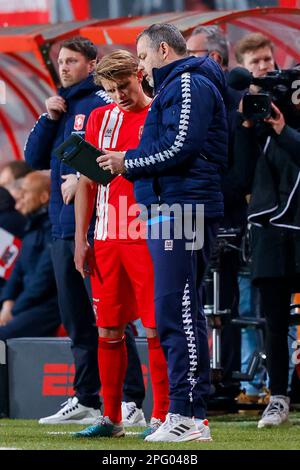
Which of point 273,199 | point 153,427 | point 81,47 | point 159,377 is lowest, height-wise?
point 153,427

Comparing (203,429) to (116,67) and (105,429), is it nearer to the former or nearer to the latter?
(105,429)

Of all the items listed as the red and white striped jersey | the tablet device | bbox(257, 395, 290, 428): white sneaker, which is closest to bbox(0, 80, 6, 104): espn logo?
the red and white striped jersey

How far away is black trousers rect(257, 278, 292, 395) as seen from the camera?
7363mm

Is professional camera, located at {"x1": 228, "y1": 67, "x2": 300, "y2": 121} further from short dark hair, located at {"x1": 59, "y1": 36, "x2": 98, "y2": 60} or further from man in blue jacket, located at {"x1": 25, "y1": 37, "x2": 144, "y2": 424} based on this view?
short dark hair, located at {"x1": 59, "y1": 36, "x2": 98, "y2": 60}

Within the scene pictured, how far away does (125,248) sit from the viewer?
21.3ft

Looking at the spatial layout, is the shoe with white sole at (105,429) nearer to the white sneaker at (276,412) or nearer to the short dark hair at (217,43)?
the white sneaker at (276,412)

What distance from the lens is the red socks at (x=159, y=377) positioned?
6531mm

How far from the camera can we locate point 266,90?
723 cm

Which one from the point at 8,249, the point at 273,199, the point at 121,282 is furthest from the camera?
the point at 8,249

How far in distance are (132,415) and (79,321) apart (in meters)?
0.72

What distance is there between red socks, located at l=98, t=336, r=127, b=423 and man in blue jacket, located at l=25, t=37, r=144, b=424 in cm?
106

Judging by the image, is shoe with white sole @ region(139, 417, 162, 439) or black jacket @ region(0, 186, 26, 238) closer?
shoe with white sole @ region(139, 417, 162, 439)

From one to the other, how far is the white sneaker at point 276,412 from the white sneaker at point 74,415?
101cm

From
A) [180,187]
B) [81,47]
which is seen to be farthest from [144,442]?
[81,47]
